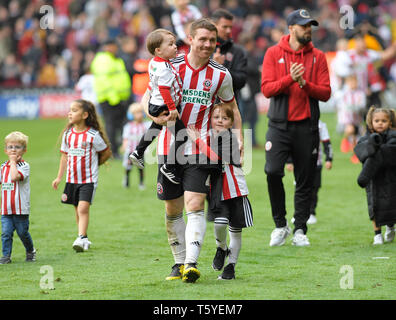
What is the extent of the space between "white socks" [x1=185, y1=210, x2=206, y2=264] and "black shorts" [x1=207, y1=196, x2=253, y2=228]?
259mm

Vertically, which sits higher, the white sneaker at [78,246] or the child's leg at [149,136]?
the child's leg at [149,136]

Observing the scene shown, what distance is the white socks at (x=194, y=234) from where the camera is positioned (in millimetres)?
6770

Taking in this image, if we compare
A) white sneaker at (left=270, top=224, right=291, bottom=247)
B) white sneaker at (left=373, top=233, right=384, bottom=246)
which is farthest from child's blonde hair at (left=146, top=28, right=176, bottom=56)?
white sneaker at (left=373, top=233, right=384, bottom=246)

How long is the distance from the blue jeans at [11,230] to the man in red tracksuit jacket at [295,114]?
265 cm

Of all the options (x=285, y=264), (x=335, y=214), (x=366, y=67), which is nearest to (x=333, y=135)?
(x=366, y=67)

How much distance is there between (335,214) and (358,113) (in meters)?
6.76

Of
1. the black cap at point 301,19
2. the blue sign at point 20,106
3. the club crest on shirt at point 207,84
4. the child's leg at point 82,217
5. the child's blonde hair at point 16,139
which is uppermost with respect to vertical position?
the blue sign at point 20,106

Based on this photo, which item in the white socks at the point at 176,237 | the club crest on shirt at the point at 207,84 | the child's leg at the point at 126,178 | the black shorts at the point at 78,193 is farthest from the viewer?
the child's leg at the point at 126,178

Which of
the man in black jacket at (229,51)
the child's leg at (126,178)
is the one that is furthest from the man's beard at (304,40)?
the child's leg at (126,178)

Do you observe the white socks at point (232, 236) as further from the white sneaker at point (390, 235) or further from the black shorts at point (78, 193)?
the white sneaker at point (390, 235)

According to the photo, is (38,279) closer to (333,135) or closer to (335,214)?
(335,214)

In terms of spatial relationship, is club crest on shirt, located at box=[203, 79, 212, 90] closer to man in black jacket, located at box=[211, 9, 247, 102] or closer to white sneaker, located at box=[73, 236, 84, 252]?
man in black jacket, located at box=[211, 9, 247, 102]

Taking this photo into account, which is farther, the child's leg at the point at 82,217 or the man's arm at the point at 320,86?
the child's leg at the point at 82,217

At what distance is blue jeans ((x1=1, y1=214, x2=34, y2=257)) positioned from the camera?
26.7 ft
